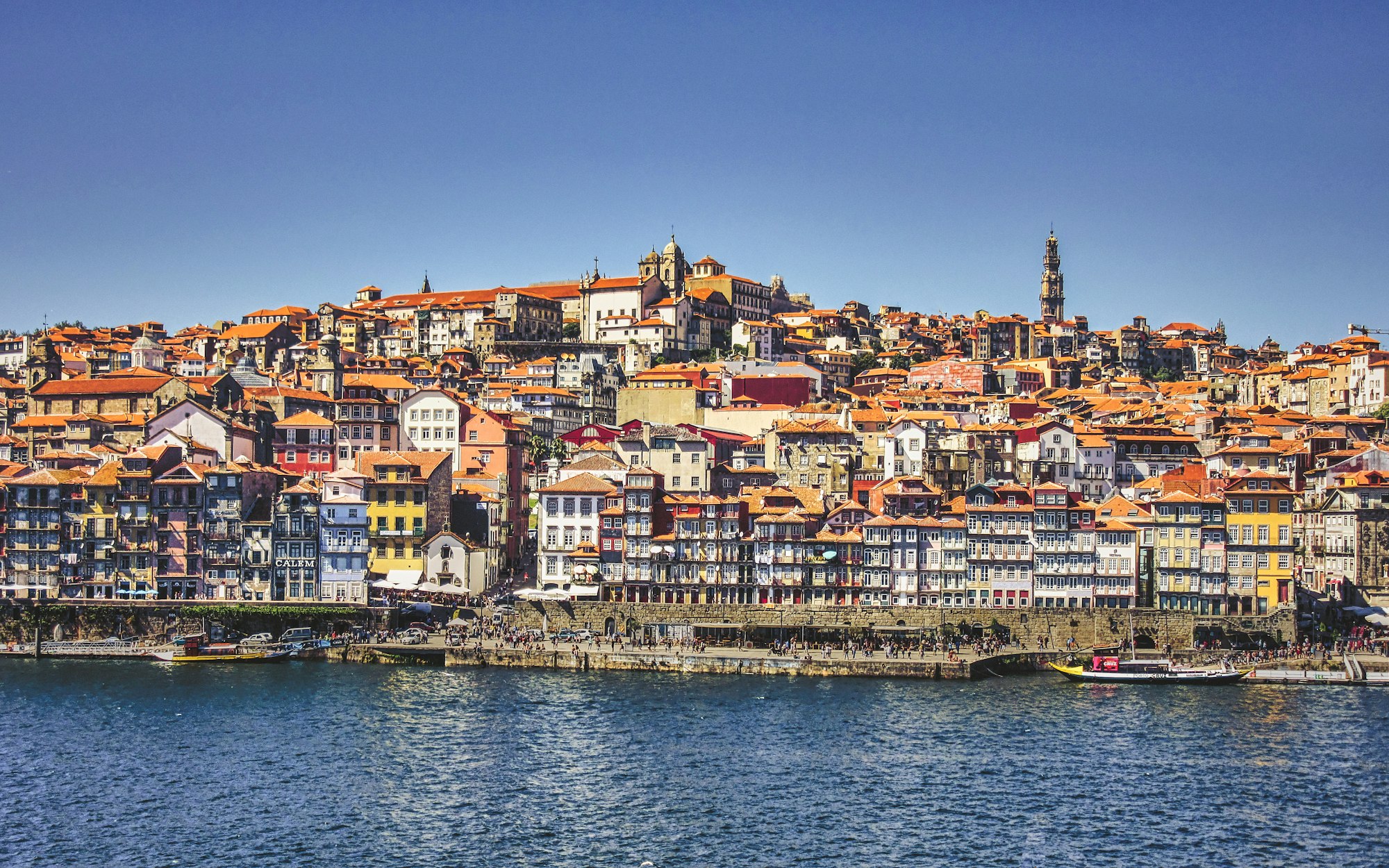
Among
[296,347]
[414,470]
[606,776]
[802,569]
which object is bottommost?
[606,776]

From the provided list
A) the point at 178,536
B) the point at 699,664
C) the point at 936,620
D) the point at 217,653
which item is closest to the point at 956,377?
the point at 936,620

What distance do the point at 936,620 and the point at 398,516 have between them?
96.8 ft

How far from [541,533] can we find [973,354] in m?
98.8

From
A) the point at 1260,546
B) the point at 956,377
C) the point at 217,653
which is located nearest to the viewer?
the point at 217,653

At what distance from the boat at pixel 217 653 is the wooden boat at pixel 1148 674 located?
1522 inches

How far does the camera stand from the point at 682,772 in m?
49.8

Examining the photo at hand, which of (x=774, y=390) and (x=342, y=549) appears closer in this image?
(x=342, y=549)

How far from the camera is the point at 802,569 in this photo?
75500 mm

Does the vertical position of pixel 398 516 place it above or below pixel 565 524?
above

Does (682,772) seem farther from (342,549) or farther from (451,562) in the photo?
(342,549)

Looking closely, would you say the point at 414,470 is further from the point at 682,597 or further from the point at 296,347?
the point at 296,347

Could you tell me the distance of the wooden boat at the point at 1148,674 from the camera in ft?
218

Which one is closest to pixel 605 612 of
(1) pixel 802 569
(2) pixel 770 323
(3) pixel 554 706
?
(1) pixel 802 569

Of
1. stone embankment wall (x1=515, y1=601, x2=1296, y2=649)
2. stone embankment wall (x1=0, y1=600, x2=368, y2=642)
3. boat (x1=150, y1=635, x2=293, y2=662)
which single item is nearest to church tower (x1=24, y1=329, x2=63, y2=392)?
stone embankment wall (x1=0, y1=600, x2=368, y2=642)
